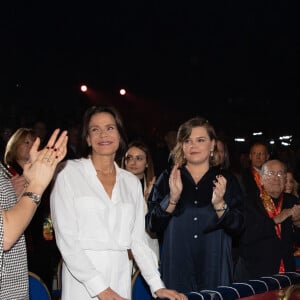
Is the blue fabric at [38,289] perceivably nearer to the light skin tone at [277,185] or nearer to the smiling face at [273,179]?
the light skin tone at [277,185]

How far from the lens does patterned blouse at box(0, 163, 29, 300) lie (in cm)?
229

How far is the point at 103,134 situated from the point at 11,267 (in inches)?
43.4

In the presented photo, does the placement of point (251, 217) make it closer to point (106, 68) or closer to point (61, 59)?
point (61, 59)

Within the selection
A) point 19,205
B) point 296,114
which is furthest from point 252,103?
point 19,205

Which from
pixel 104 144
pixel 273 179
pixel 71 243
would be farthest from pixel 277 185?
pixel 71 243

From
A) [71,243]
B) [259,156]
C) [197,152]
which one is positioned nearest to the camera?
[71,243]

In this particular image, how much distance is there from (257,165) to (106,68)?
1697 centimetres

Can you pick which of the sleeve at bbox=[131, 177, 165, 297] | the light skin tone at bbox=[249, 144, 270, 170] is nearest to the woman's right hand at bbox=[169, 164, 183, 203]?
the sleeve at bbox=[131, 177, 165, 297]

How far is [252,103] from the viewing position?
2478 centimetres

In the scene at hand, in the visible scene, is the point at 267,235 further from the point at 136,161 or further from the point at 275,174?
the point at 136,161

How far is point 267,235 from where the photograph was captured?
13.1ft

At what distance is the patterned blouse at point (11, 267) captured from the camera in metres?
2.29

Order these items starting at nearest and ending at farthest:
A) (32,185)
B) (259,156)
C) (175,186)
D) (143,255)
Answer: (32,185) < (143,255) < (175,186) < (259,156)

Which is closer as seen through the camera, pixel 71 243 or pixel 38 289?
pixel 71 243
